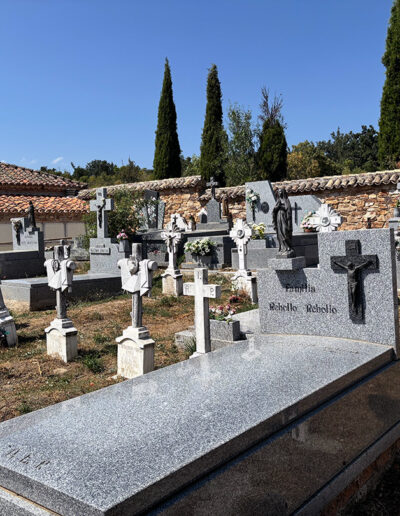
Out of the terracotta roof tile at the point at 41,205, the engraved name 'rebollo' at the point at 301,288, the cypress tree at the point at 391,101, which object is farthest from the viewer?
the cypress tree at the point at 391,101

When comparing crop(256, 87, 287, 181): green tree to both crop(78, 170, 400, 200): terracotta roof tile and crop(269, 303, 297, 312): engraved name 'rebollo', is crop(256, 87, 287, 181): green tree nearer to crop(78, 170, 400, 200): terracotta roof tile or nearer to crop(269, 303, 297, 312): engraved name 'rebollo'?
crop(78, 170, 400, 200): terracotta roof tile

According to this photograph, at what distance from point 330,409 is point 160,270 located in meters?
10.7

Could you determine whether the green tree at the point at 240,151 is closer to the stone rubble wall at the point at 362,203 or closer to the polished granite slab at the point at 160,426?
the stone rubble wall at the point at 362,203

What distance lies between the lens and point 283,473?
2.85 m

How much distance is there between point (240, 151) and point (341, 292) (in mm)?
23833

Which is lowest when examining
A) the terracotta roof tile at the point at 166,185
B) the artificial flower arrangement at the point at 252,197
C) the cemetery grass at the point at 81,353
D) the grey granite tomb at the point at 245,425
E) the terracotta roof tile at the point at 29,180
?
the cemetery grass at the point at 81,353

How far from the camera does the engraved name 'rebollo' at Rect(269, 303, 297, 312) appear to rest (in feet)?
16.4

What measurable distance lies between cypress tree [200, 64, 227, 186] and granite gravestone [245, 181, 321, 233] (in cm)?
948

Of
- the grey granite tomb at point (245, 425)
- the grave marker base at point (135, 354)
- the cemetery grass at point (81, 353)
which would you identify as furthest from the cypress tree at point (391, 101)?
the grave marker base at point (135, 354)

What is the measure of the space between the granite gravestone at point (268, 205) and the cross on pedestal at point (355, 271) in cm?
1145

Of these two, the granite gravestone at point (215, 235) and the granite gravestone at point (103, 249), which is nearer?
the granite gravestone at point (103, 249)

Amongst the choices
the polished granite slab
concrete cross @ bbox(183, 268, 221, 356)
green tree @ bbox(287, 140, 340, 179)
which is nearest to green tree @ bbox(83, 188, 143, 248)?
concrete cross @ bbox(183, 268, 221, 356)

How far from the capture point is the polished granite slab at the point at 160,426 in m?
2.19

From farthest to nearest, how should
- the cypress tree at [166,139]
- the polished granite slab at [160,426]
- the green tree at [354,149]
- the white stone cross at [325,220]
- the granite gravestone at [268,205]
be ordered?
the green tree at [354,149]
the cypress tree at [166,139]
the granite gravestone at [268,205]
the white stone cross at [325,220]
the polished granite slab at [160,426]
